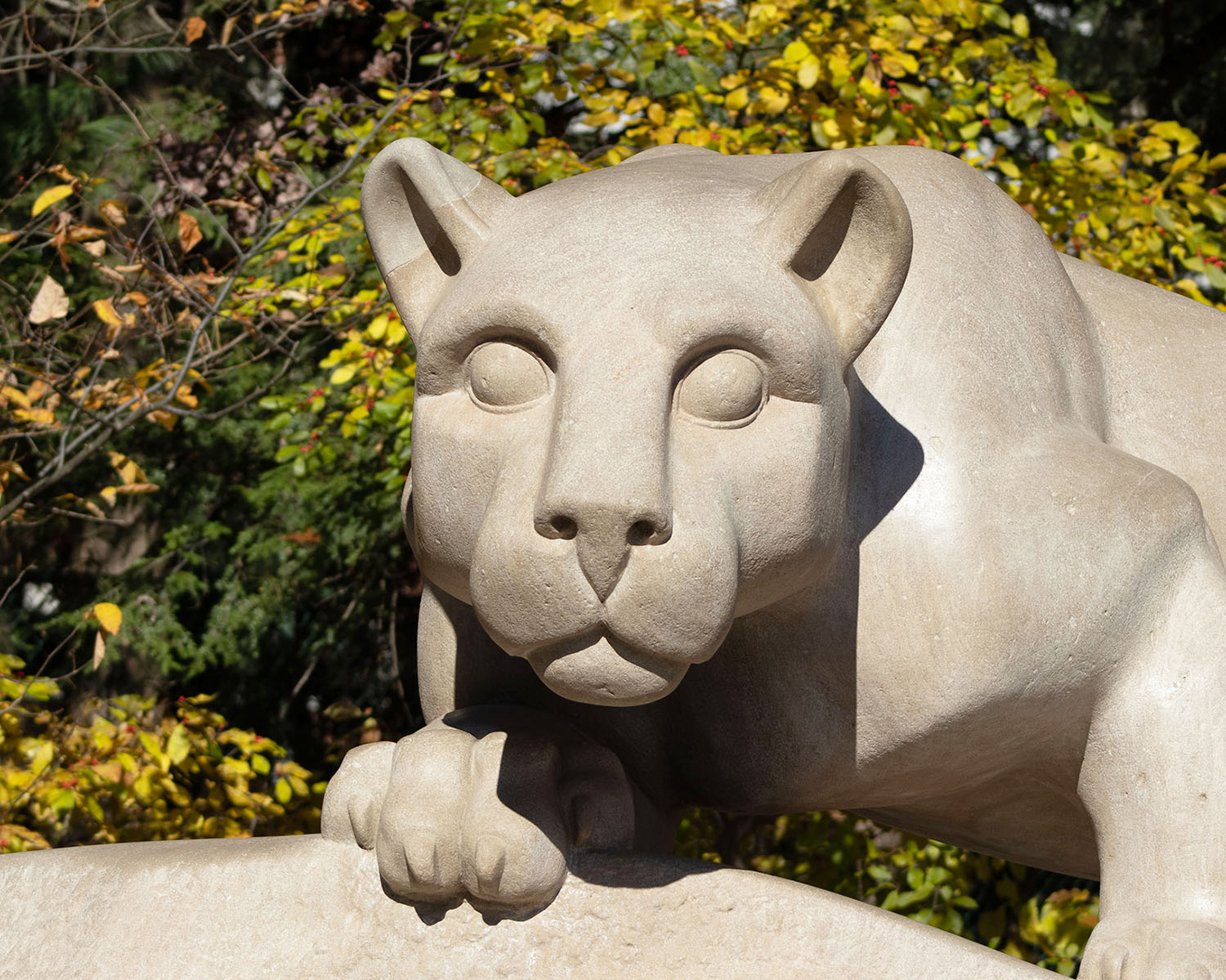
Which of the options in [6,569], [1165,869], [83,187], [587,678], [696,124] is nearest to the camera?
[587,678]

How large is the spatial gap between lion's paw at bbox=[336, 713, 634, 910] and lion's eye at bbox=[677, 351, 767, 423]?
594 millimetres

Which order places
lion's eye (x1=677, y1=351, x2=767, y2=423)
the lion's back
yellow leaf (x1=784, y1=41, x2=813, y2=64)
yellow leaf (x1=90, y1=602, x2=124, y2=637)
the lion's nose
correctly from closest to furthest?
1. the lion's nose
2. lion's eye (x1=677, y1=351, x2=767, y2=423)
3. the lion's back
4. yellow leaf (x1=90, y1=602, x2=124, y2=637)
5. yellow leaf (x1=784, y1=41, x2=813, y2=64)

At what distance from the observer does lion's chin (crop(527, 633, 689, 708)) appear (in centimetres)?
171

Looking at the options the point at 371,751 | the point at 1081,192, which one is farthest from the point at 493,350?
the point at 1081,192

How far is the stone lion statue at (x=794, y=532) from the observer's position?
1717mm

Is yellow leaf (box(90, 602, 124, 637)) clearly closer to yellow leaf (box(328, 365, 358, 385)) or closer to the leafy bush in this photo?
the leafy bush

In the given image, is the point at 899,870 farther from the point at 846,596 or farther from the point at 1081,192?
the point at 846,596

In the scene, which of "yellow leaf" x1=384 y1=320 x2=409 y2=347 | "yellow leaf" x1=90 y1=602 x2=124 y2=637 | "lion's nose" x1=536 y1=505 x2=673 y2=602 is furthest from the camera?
"yellow leaf" x1=384 y1=320 x2=409 y2=347

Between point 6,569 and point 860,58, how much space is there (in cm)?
324

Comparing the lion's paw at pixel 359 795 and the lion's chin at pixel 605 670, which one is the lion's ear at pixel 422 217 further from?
the lion's paw at pixel 359 795

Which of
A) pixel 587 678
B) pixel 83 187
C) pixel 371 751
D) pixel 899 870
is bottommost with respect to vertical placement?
pixel 899 870

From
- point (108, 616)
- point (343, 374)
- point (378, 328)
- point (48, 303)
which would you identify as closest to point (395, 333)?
point (378, 328)

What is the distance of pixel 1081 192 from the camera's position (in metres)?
4.44

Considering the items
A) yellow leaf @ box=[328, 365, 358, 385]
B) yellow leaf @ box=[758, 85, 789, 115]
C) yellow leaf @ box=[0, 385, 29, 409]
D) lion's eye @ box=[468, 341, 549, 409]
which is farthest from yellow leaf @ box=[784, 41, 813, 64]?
lion's eye @ box=[468, 341, 549, 409]
